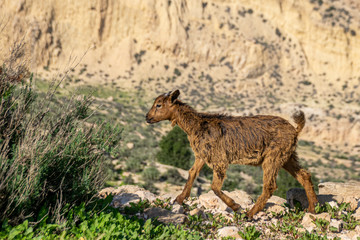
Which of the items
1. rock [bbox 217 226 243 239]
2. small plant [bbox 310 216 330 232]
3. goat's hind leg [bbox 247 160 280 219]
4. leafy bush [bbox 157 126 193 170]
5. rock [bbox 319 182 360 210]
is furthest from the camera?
leafy bush [bbox 157 126 193 170]

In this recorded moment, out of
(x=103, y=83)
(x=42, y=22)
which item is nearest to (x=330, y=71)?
(x=103, y=83)

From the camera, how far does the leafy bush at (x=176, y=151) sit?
23453 mm

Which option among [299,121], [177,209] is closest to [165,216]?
[177,209]

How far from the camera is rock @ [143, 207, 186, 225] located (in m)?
6.72

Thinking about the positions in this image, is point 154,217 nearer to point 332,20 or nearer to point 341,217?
point 341,217

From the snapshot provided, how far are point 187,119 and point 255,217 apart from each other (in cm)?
260

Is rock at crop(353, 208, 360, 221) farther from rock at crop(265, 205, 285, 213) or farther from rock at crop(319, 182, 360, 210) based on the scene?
rock at crop(265, 205, 285, 213)

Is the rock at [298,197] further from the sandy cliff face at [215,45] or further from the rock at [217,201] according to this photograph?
the sandy cliff face at [215,45]

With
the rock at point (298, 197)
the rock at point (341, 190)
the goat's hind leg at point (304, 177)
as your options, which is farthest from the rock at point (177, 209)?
the rock at point (341, 190)

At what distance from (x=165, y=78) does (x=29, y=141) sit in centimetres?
5456

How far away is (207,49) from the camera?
62.3 meters

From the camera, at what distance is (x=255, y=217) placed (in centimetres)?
743

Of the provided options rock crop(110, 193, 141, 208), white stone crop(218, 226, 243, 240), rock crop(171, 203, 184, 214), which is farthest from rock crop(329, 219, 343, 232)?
rock crop(110, 193, 141, 208)

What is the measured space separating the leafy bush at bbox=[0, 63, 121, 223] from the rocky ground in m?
1.52
